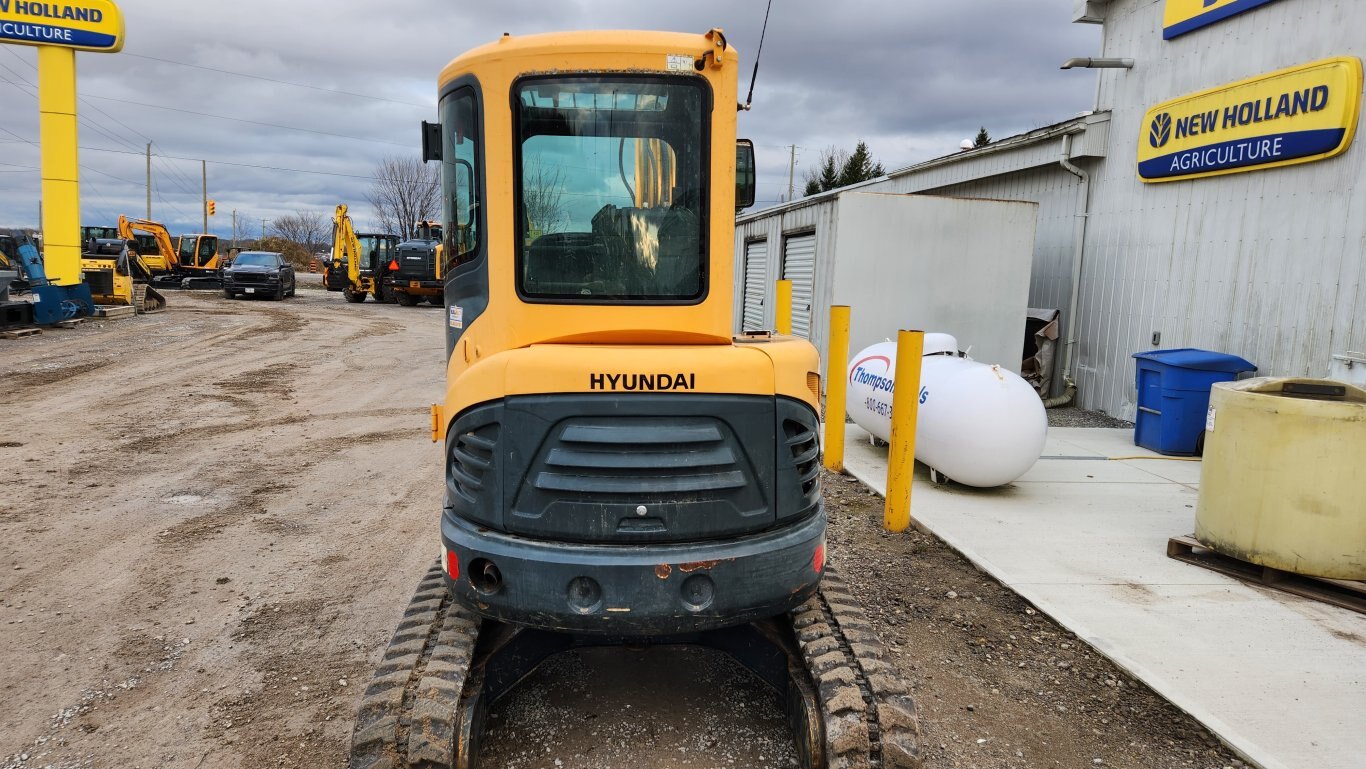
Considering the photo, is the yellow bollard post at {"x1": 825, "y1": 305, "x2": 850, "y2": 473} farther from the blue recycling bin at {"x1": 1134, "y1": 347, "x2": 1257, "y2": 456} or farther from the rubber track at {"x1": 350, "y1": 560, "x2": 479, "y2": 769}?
the rubber track at {"x1": 350, "y1": 560, "x2": 479, "y2": 769}

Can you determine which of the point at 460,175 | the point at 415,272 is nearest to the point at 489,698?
the point at 460,175

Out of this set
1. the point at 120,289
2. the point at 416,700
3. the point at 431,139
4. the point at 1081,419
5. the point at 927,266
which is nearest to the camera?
the point at 416,700

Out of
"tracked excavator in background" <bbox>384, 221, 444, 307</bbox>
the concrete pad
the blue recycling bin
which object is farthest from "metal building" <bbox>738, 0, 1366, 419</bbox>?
"tracked excavator in background" <bbox>384, 221, 444, 307</bbox>

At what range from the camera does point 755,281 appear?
1642 cm

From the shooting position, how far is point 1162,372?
9.06m

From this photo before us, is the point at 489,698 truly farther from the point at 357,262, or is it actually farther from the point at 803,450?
the point at 357,262

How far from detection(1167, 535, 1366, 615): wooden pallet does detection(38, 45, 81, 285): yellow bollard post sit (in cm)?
2300

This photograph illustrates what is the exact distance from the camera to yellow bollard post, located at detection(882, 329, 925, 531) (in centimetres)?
637

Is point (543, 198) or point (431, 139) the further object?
point (431, 139)

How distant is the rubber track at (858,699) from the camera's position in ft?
9.75

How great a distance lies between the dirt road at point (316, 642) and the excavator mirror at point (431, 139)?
99.4 inches

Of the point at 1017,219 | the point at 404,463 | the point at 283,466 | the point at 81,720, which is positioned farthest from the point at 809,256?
the point at 81,720

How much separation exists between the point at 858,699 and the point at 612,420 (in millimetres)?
1345

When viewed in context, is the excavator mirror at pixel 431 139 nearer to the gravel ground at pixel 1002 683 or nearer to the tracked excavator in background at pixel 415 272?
the gravel ground at pixel 1002 683
